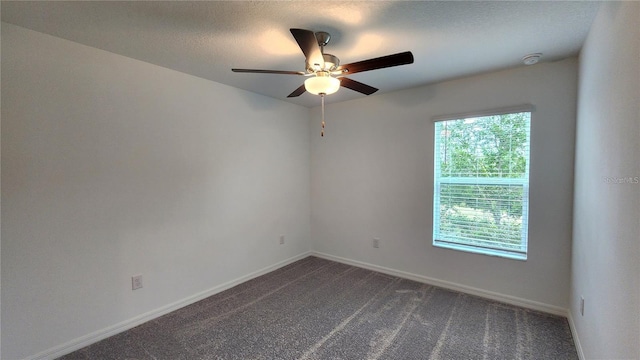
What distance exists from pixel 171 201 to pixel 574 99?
3.77 meters

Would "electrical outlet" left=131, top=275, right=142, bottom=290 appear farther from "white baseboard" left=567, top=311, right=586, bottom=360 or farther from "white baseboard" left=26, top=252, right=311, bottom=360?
"white baseboard" left=567, top=311, right=586, bottom=360

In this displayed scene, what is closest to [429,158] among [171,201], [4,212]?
[171,201]

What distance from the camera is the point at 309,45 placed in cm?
164

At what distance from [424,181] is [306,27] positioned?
215 centimetres

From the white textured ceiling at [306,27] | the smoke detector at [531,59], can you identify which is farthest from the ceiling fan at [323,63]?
the smoke detector at [531,59]

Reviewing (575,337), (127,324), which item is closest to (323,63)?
(127,324)

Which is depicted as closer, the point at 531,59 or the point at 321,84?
the point at 321,84

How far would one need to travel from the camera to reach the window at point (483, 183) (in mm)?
2615

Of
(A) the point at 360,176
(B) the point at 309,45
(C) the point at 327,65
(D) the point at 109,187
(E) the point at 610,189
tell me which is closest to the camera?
(E) the point at 610,189

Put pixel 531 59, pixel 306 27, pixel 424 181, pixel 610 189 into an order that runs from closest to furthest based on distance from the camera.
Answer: pixel 610 189
pixel 306 27
pixel 531 59
pixel 424 181

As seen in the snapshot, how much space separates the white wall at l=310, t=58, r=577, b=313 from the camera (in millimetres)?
2426

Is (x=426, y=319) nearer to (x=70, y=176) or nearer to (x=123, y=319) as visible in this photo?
(x=123, y=319)

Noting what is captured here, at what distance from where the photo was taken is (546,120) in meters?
2.45

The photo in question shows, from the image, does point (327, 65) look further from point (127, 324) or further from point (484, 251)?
point (127, 324)
